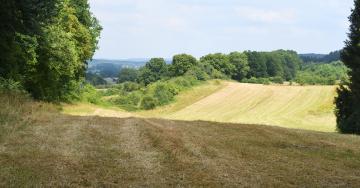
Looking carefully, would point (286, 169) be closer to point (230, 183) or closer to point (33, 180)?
point (230, 183)

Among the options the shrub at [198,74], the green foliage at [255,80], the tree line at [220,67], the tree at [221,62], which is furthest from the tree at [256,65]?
the shrub at [198,74]

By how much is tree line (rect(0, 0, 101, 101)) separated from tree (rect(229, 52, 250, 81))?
84.5 m

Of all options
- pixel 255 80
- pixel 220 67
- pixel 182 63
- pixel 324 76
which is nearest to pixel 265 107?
pixel 182 63

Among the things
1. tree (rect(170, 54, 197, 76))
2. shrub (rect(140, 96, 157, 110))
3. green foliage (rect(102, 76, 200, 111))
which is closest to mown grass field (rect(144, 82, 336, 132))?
green foliage (rect(102, 76, 200, 111))

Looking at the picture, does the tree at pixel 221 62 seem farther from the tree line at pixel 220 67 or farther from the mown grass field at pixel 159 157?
the mown grass field at pixel 159 157

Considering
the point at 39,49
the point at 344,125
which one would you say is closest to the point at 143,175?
the point at 39,49

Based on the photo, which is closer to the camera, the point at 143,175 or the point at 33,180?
the point at 33,180

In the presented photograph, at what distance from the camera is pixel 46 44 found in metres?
38.6

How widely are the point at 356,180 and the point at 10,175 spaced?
23.6ft

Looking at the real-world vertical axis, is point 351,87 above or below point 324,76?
above

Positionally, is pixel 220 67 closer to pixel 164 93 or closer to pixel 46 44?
pixel 164 93

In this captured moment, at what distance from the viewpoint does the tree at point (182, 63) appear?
127 m

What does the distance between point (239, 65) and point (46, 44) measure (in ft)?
361

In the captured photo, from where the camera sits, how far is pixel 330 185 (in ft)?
34.8
